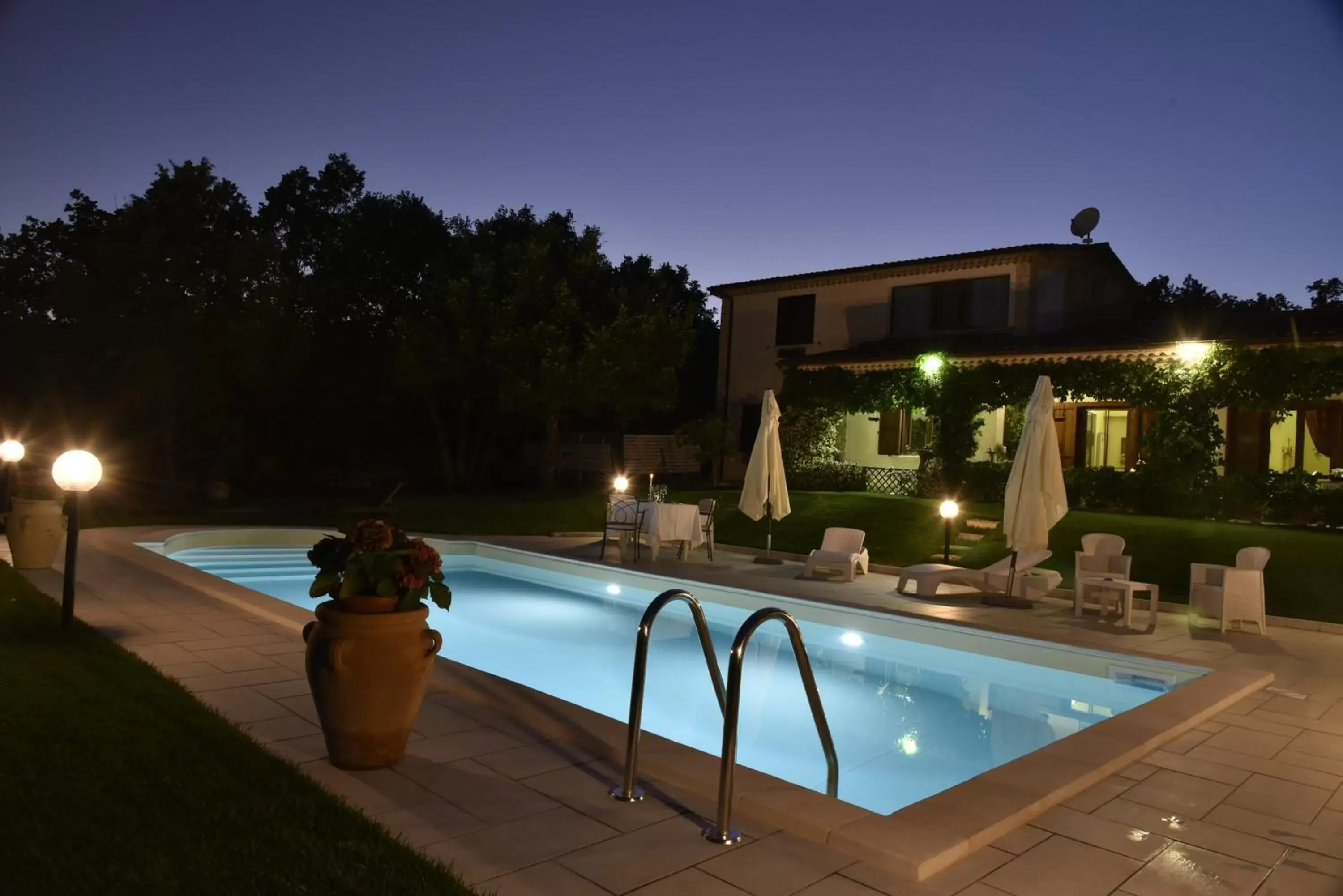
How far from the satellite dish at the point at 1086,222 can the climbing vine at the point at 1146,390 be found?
488 centimetres

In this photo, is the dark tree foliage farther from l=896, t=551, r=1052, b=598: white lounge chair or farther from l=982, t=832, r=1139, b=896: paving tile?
l=982, t=832, r=1139, b=896: paving tile

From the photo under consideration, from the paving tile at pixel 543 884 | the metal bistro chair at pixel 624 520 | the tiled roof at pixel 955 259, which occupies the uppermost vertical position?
the tiled roof at pixel 955 259

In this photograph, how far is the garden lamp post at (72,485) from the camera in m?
6.66

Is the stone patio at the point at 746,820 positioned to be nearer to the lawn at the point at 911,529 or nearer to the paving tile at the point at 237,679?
the paving tile at the point at 237,679

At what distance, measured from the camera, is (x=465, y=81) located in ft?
55.2

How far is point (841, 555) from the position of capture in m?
12.2

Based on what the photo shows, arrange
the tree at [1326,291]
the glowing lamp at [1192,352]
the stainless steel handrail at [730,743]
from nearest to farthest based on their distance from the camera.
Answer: the stainless steel handrail at [730,743], the glowing lamp at [1192,352], the tree at [1326,291]

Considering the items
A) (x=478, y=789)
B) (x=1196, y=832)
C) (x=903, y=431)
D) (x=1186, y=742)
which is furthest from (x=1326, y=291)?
(x=478, y=789)

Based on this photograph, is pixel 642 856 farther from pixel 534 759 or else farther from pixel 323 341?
pixel 323 341

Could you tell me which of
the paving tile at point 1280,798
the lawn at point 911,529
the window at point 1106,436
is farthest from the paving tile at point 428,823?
the window at point 1106,436

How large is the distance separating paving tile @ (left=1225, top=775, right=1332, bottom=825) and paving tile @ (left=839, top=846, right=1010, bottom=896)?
5.30 ft

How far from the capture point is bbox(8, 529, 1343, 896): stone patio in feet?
10.8

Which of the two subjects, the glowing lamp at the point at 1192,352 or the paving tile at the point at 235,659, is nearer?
the paving tile at the point at 235,659

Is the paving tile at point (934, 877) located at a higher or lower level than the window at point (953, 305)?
lower
